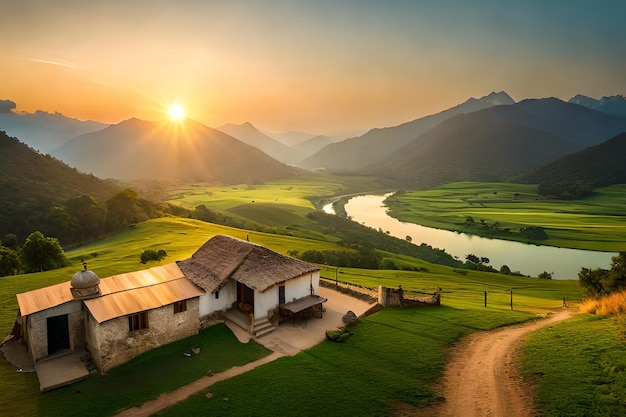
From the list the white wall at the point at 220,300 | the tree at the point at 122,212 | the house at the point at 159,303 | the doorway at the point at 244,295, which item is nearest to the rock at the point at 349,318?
the house at the point at 159,303

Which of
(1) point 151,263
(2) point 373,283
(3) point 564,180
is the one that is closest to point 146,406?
(1) point 151,263

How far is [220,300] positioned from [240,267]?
9.23ft

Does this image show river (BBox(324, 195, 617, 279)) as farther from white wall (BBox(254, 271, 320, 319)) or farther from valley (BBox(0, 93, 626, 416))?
white wall (BBox(254, 271, 320, 319))

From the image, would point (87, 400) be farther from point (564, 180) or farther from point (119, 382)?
point (564, 180)

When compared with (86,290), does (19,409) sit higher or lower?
lower

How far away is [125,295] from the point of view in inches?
910

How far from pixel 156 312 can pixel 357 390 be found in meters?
13.4

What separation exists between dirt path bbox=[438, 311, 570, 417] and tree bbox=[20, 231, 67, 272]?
1874 inches

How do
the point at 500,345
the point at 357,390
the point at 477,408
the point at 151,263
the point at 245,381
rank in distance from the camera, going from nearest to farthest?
the point at 477,408 < the point at 357,390 < the point at 245,381 < the point at 500,345 < the point at 151,263

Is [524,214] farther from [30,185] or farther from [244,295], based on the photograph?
[30,185]

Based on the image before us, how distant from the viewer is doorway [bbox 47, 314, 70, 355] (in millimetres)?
21875

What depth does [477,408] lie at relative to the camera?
1638 cm

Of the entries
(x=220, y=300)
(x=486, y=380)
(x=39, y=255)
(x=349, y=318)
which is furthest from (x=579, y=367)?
(x=39, y=255)

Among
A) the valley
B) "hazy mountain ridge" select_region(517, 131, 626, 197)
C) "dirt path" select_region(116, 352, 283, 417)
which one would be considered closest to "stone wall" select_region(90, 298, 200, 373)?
the valley
